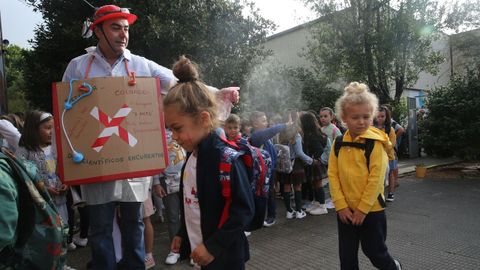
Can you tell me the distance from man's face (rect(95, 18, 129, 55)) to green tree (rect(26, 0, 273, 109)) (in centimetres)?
731

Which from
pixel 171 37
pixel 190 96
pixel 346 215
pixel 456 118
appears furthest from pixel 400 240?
pixel 171 37

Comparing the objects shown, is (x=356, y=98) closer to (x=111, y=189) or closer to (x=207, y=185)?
(x=207, y=185)

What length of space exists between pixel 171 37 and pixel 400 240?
784cm

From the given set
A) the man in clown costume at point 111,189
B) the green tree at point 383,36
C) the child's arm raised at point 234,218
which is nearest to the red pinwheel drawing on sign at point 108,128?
the man in clown costume at point 111,189

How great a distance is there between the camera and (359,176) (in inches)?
113

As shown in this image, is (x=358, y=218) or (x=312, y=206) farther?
(x=312, y=206)

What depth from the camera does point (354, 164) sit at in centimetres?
292

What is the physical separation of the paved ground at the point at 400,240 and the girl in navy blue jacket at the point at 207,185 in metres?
2.11

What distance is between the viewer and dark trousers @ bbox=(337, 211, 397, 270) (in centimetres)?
280

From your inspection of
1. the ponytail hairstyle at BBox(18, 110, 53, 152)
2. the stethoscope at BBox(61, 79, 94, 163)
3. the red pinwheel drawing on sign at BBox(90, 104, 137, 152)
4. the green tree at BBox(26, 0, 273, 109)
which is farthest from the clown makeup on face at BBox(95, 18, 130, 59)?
the green tree at BBox(26, 0, 273, 109)

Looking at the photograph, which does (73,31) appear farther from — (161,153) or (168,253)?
(161,153)

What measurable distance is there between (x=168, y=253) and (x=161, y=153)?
7.65ft

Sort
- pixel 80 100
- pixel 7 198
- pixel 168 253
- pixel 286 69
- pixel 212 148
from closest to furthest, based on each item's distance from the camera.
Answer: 1. pixel 7 198
2. pixel 212 148
3. pixel 80 100
4. pixel 168 253
5. pixel 286 69

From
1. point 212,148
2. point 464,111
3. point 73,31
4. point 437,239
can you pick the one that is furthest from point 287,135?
point 73,31
